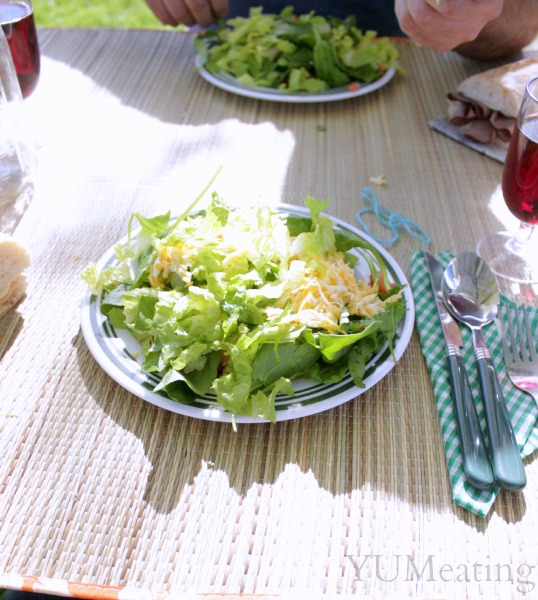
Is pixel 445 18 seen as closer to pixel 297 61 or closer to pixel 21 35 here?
Answer: pixel 297 61

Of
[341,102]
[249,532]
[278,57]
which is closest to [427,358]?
[249,532]

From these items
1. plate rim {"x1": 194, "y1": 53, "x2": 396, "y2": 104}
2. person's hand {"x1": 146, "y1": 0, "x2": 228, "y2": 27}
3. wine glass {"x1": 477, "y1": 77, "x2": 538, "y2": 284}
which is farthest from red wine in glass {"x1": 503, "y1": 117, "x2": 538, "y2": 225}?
person's hand {"x1": 146, "y1": 0, "x2": 228, "y2": 27}

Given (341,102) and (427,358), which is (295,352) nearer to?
(427,358)

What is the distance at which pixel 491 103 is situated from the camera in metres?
1.48

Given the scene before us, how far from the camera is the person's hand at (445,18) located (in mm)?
1329

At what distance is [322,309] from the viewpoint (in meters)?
0.87

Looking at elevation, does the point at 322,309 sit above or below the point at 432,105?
above

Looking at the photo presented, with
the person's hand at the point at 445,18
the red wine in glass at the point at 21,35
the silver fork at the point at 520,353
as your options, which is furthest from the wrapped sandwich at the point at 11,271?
the person's hand at the point at 445,18

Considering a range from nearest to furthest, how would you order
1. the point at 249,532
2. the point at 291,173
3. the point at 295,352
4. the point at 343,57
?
1. the point at 249,532
2. the point at 295,352
3. the point at 291,173
4. the point at 343,57

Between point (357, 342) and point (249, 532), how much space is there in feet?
1.01

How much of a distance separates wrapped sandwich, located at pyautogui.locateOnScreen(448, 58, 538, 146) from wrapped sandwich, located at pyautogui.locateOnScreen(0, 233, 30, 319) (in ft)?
3.77

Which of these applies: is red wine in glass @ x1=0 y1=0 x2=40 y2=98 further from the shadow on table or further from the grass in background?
the grass in background

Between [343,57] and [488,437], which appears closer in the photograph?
[488,437]

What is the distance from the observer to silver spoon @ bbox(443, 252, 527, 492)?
746 mm
